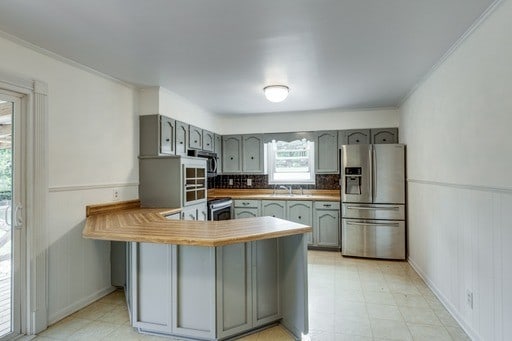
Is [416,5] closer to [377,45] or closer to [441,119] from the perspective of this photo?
[377,45]

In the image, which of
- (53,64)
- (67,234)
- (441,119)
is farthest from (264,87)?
(67,234)

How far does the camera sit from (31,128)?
2.43 metres

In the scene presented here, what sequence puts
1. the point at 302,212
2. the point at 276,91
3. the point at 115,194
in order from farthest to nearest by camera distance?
1. the point at 302,212
2. the point at 276,91
3. the point at 115,194

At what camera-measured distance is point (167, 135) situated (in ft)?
12.6

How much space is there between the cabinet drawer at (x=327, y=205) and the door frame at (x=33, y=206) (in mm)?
3714

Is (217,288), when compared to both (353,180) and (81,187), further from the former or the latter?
(353,180)

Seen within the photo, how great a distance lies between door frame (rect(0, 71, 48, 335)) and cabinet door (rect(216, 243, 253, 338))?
1.57 m

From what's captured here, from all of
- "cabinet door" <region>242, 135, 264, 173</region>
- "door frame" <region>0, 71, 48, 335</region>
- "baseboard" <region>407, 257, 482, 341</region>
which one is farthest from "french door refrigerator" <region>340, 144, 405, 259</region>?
"door frame" <region>0, 71, 48, 335</region>

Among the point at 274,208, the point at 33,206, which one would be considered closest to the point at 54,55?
the point at 33,206

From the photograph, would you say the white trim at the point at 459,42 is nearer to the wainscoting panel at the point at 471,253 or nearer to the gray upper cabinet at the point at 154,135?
the wainscoting panel at the point at 471,253

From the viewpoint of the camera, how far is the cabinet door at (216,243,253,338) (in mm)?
2188

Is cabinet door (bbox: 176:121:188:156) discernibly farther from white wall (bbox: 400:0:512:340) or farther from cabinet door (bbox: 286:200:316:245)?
white wall (bbox: 400:0:512:340)

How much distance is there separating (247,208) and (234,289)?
2.96m

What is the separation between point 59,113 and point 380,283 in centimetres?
386
